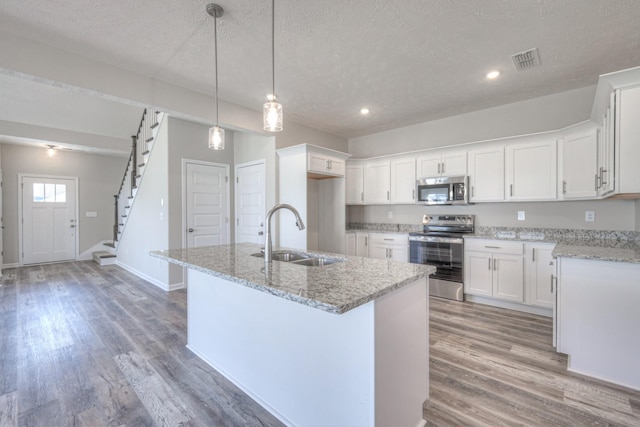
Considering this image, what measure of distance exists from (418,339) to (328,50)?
2.43 meters

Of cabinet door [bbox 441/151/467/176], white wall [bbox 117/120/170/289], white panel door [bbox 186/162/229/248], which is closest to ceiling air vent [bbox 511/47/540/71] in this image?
cabinet door [bbox 441/151/467/176]

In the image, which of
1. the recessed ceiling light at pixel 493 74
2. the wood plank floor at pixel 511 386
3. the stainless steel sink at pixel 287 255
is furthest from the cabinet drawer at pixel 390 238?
the stainless steel sink at pixel 287 255

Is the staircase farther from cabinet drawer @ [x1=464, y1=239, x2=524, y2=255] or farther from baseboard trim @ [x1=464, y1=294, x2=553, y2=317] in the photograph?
baseboard trim @ [x1=464, y1=294, x2=553, y2=317]

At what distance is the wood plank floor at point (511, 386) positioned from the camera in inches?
68.7

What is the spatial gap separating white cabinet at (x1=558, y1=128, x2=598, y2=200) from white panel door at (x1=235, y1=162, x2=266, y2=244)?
3.89 meters

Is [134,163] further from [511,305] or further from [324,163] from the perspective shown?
[511,305]

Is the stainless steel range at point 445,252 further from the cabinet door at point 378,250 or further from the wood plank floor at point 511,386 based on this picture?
the wood plank floor at point 511,386

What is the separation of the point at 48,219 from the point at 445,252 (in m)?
8.42

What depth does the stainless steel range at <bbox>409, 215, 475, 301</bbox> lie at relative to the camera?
3906mm

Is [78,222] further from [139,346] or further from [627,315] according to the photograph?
[627,315]

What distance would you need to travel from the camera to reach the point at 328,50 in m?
2.61

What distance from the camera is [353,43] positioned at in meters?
2.49

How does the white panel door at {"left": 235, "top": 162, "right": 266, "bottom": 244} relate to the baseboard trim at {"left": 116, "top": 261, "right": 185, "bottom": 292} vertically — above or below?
above

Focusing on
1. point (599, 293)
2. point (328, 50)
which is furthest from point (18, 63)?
point (599, 293)
